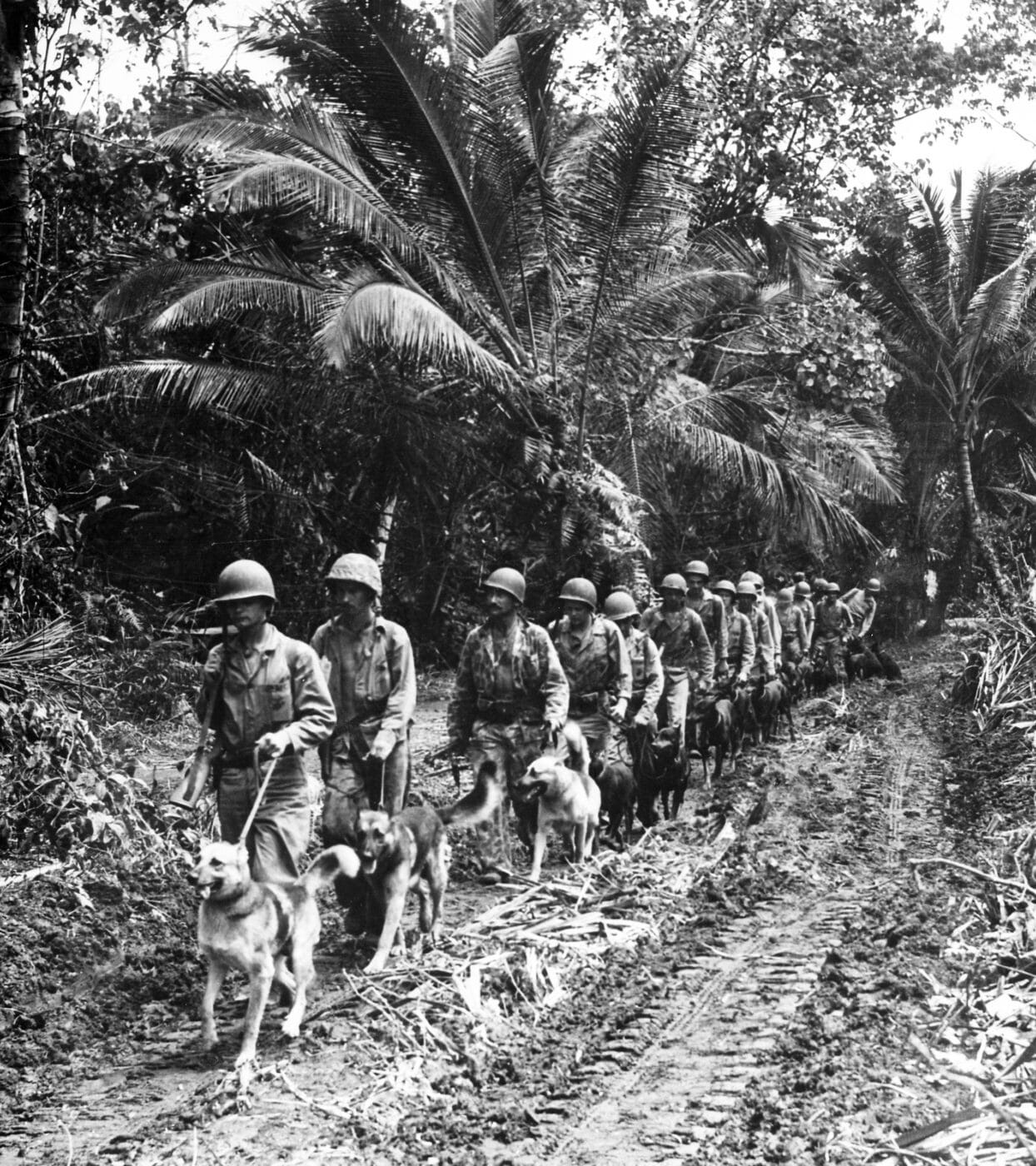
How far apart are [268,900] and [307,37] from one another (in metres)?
9.10

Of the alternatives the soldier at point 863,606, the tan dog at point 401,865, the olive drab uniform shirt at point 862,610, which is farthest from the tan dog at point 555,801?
the olive drab uniform shirt at point 862,610

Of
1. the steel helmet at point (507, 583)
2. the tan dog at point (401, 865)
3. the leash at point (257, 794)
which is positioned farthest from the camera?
the steel helmet at point (507, 583)

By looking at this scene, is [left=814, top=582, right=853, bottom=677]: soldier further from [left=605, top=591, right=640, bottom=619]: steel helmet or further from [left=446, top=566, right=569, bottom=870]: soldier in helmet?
[left=446, top=566, right=569, bottom=870]: soldier in helmet

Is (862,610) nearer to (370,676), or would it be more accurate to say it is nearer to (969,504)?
(969,504)

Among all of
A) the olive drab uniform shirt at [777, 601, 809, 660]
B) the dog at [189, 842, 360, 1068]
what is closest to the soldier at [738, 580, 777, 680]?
the olive drab uniform shirt at [777, 601, 809, 660]

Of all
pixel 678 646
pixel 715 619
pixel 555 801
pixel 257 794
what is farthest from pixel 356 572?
pixel 715 619

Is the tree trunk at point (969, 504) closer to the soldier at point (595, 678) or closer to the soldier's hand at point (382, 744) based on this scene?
the soldier at point (595, 678)

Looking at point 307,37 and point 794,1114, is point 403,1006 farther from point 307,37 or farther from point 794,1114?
point 307,37

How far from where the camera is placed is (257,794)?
23.6ft

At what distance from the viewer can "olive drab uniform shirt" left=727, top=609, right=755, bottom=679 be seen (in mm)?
16453

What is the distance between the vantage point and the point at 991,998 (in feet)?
21.3

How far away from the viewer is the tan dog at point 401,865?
7.70 meters

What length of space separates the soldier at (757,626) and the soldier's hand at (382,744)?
9962mm

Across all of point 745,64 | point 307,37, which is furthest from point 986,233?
point 307,37
